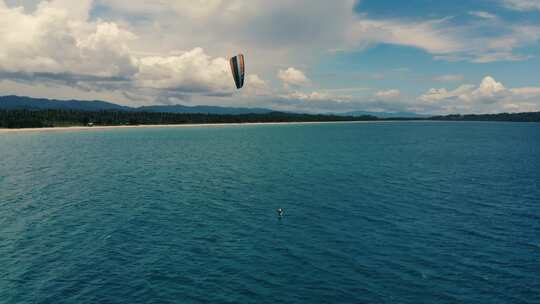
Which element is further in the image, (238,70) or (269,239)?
(238,70)

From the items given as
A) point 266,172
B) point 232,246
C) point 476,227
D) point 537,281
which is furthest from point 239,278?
point 266,172

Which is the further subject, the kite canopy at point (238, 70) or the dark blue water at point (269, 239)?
the kite canopy at point (238, 70)

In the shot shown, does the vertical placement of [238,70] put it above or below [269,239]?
above

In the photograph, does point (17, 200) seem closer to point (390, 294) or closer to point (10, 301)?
point (10, 301)

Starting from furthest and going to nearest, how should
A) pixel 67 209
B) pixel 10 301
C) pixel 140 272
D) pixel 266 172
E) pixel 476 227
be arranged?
pixel 266 172, pixel 67 209, pixel 476 227, pixel 140 272, pixel 10 301

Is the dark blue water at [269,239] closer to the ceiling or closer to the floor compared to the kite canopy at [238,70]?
closer to the floor
